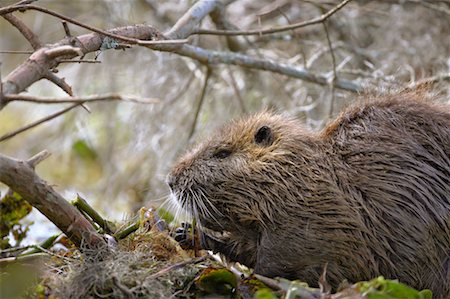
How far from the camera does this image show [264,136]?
3.12 metres

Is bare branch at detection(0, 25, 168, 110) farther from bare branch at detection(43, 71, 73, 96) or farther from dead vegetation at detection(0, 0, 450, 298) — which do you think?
dead vegetation at detection(0, 0, 450, 298)

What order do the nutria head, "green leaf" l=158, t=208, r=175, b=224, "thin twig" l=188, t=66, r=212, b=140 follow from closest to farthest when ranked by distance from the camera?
1. the nutria head
2. "green leaf" l=158, t=208, r=175, b=224
3. "thin twig" l=188, t=66, r=212, b=140

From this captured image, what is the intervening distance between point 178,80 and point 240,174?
254 cm

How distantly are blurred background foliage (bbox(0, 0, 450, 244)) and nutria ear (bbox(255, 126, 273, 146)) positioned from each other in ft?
5.27

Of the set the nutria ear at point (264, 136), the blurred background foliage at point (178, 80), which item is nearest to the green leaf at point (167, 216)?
the nutria ear at point (264, 136)

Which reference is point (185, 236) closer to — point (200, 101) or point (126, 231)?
point (126, 231)

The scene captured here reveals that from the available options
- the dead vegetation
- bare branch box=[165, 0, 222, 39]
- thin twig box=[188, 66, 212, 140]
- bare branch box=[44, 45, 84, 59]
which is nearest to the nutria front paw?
bare branch box=[165, 0, 222, 39]

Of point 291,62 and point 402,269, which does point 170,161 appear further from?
point 402,269

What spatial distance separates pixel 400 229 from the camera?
2684 mm

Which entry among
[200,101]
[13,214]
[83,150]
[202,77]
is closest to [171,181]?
[13,214]

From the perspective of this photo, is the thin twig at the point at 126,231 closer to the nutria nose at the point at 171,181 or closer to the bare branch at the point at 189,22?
the nutria nose at the point at 171,181

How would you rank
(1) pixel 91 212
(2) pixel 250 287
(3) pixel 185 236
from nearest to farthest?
(2) pixel 250 287, (1) pixel 91 212, (3) pixel 185 236

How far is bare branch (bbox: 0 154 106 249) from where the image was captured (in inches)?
78.6

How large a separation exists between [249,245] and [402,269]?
0.61 meters
